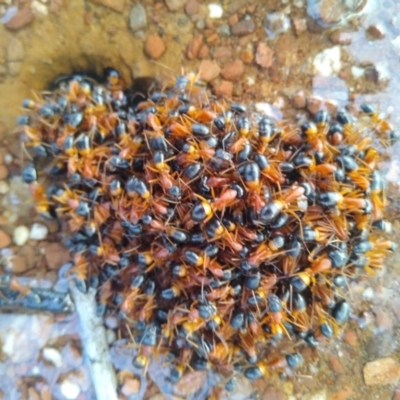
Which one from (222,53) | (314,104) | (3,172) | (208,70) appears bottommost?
(3,172)

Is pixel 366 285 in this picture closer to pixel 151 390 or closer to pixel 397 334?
pixel 397 334

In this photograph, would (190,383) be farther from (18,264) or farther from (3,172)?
(3,172)

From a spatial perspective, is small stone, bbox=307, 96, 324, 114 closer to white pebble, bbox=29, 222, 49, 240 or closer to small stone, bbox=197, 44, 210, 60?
small stone, bbox=197, 44, 210, 60

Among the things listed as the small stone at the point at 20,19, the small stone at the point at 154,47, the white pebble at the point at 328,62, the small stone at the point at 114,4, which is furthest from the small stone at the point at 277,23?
the small stone at the point at 20,19

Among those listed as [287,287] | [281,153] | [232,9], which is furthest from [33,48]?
[287,287]

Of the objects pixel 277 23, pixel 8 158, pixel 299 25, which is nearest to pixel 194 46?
pixel 277 23

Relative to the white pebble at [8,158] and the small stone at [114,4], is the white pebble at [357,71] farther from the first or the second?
the white pebble at [8,158]
